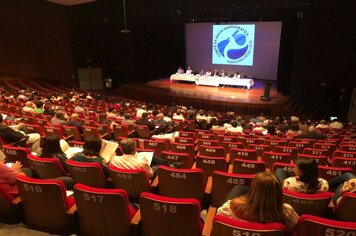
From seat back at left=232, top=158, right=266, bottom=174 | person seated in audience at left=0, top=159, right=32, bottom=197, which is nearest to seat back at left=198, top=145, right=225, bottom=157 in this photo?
seat back at left=232, top=158, right=266, bottom=174

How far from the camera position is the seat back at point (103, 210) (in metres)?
2.48

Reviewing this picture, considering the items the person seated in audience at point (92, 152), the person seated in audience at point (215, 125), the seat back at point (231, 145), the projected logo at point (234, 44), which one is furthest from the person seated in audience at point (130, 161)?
the projected logo at point (234, 44)

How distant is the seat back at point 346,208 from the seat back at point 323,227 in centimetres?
52

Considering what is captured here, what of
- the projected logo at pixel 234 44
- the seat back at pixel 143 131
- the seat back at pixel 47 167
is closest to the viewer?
the seat back at pixel 47 167

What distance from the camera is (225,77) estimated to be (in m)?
16.9

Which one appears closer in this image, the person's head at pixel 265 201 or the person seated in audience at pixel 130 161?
the person's head at pixel 265 201

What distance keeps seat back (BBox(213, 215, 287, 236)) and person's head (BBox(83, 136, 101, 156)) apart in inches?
78.8

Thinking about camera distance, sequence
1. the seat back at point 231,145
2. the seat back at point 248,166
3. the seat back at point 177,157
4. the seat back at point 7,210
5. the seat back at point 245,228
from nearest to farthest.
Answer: the seat back at point 245,228
the seat back at point 7,210
the seat back at point 248,166
the seat back at point 177,157
the seat back at point 231,145

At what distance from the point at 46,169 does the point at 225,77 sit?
14406mm

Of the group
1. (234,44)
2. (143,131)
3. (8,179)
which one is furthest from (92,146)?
(234,44)

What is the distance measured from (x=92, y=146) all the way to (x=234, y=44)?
51.5 feet

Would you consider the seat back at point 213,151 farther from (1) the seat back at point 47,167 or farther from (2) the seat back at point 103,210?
(2) the seat back at point 103,210

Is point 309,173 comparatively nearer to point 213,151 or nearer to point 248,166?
point 248,166

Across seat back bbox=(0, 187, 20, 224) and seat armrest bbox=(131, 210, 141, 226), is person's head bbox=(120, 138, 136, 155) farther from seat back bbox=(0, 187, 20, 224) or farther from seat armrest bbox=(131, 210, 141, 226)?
seat back bbox=(0, 187, 20, 224)
